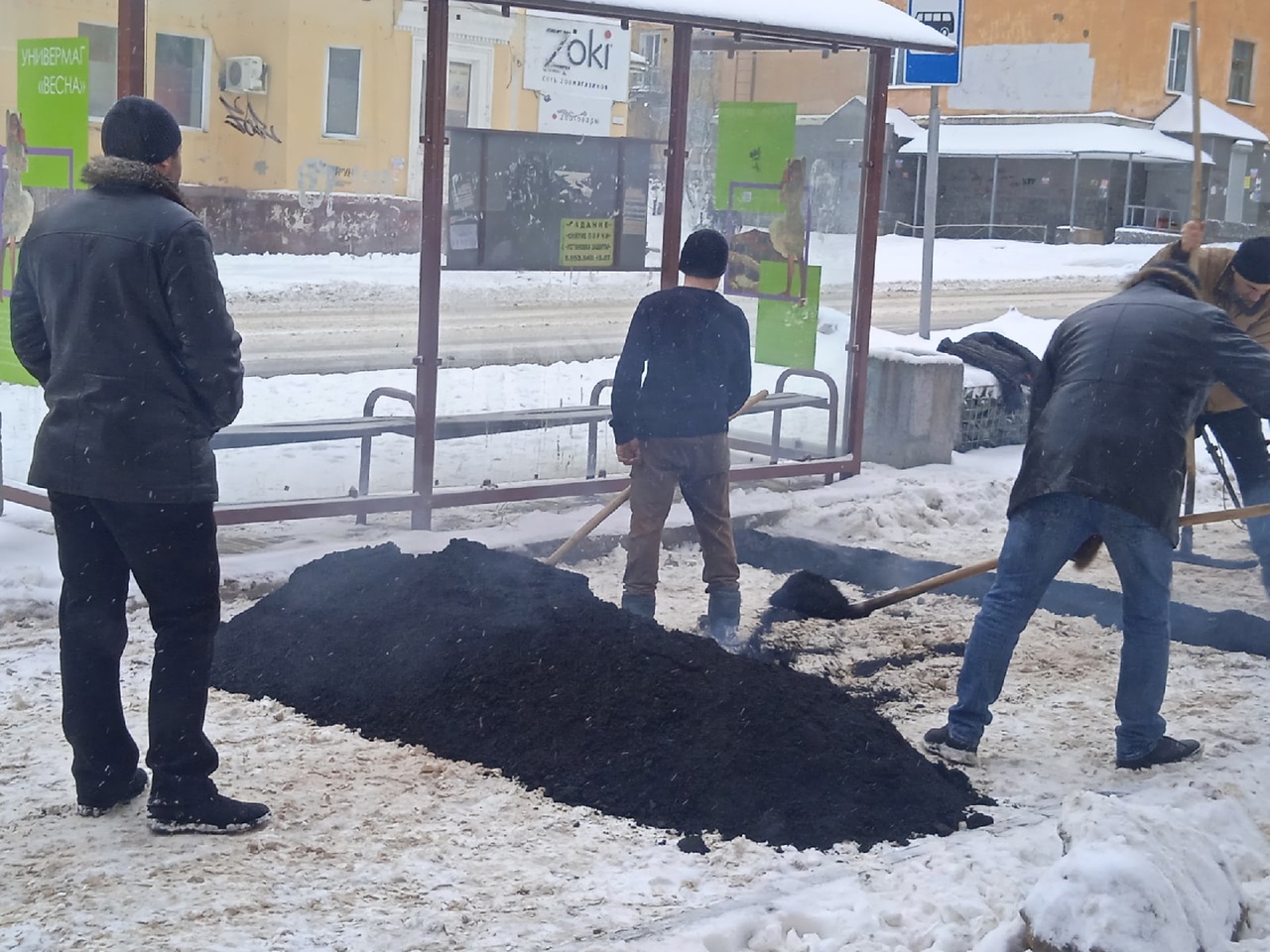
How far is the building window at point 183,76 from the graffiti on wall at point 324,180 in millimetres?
539

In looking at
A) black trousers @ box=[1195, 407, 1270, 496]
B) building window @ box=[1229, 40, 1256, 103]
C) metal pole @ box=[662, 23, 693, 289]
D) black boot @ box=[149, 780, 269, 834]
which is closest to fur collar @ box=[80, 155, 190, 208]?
black boot @ box=[149, 780, 269, 834]

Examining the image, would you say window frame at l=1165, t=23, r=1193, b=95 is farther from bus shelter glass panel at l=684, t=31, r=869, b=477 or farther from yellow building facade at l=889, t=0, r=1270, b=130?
bus shelter glass panel at l=684, t=31, r=869, b=477

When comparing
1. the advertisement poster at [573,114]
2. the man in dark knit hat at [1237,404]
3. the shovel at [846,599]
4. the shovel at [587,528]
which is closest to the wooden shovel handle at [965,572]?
the shovel at [846,599]

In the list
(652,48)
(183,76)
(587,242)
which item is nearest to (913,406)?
(587,242)

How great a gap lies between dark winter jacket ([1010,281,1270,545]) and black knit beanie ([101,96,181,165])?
2.85 metres

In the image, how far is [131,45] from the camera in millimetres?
6199

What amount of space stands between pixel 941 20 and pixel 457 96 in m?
4.94

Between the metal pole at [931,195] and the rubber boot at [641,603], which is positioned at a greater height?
the metal pole at [931,195]

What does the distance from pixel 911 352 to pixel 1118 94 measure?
1243 inches

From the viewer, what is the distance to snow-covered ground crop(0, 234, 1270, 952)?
345 centimetres

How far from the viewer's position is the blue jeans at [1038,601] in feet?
16.0

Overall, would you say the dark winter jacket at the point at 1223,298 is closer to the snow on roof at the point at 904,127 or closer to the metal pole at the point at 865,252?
the metal pole at the point at 865,252

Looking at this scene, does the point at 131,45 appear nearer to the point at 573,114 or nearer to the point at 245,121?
the point at 245,121

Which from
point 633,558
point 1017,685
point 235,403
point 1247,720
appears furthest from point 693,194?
point 235,403
